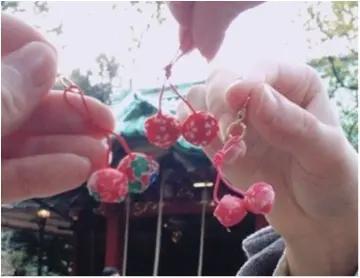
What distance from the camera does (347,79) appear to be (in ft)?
4.91

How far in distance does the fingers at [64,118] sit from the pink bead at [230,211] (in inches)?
2.8

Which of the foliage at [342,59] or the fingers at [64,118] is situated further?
the foliage at [342,59]

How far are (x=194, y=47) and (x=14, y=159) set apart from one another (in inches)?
4.3

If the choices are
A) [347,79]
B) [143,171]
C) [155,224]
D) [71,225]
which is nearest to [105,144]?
[143,171]

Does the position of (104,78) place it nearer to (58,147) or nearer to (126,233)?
(126,233)

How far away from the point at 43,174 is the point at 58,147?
23 mm

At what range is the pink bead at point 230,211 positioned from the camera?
0.33 metres

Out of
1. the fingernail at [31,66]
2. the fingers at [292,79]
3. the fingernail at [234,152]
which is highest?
the fingernail at [31,66]

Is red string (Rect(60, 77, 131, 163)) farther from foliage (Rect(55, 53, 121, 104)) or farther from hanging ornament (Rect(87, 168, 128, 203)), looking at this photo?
foliage (Rect(55, 53, 121, 104))

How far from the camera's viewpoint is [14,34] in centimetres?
33

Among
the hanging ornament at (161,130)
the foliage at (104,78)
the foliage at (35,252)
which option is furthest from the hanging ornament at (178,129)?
the foliage at (35,252)

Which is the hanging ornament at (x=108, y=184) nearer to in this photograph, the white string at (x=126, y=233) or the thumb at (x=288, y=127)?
the thumb at (x=288, y=127)

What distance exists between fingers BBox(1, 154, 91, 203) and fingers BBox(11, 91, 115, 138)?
0.02 m

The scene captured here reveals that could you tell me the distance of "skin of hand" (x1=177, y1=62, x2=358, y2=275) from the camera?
0.37m
